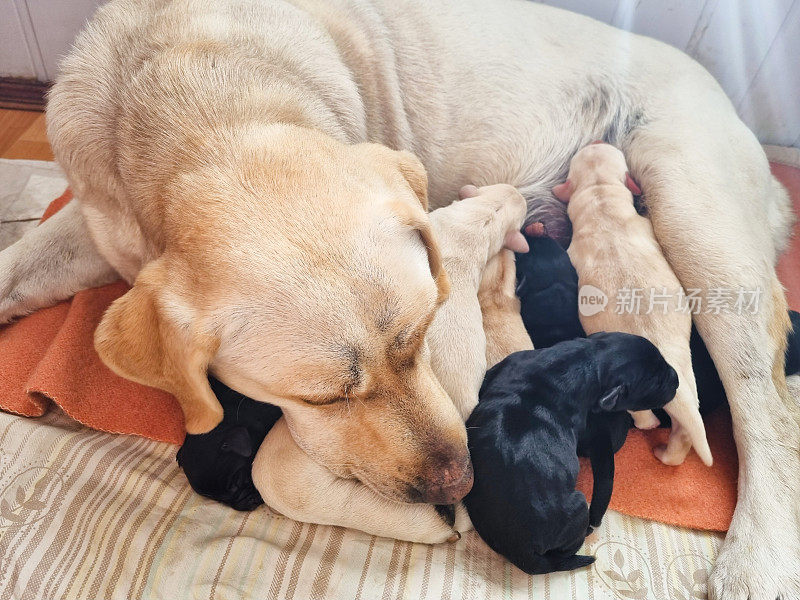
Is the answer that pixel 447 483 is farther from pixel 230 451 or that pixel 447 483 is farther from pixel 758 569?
pixel 758 569

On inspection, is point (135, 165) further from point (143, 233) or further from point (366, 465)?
point (366, 465)

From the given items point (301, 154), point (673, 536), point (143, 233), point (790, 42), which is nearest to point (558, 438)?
point (673, 536)

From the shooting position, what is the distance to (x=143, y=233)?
59.1 inches

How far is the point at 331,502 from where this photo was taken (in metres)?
1.56

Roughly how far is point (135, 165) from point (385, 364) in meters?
0.76

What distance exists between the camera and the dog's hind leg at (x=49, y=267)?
2.12m

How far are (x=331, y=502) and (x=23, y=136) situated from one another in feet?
8.92

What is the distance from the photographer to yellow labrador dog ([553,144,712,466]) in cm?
183

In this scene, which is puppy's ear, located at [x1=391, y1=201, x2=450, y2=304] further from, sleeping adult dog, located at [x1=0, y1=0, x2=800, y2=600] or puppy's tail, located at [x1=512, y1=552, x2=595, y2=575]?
puppy's tail, located at [x1=512, y1=552, x2=595, y2=575]

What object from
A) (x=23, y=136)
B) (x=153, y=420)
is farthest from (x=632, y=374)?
(x=23, y=136)

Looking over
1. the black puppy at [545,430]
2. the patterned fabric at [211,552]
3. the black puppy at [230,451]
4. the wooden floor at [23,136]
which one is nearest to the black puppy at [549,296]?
the black puppy at [545,430]

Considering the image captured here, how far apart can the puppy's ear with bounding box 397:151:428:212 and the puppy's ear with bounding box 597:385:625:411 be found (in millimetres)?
745

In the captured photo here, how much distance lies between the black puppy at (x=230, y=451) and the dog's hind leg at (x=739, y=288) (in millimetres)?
1295

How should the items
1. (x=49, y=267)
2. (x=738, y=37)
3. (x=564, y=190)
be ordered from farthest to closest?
(x=738, y=37) < (x=564, y=190) < (x=49, y=267)
